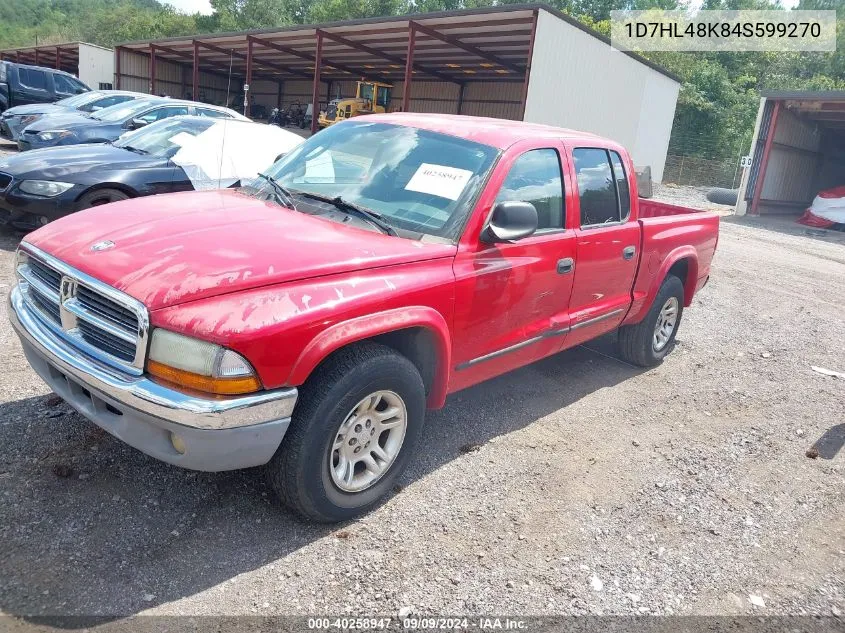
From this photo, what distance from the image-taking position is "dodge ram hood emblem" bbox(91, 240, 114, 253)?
9.46 feet

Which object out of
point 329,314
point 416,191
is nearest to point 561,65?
point 416,191

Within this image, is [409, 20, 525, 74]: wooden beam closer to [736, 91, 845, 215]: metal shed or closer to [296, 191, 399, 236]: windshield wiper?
[736, 91, 845, 215]: metal shed

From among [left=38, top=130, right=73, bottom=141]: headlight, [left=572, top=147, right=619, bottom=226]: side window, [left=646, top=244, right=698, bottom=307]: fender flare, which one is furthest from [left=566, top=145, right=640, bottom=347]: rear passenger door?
[left=38, top=130, right=73, bottom=141]: headlight

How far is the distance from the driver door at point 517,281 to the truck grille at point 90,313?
1538mm

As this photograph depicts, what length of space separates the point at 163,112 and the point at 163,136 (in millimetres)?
4731

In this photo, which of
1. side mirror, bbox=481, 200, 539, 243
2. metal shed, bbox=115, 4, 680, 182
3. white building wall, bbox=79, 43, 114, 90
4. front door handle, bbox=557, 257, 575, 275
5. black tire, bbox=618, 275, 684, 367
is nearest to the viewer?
side mirror, bbox=481, 200, 539, 243

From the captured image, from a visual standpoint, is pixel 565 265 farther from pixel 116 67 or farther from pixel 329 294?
pixel 116 67

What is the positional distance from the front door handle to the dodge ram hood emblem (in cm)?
251

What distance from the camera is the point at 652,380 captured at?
5.57 meters

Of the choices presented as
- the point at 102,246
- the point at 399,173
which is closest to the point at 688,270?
the point at 399,173

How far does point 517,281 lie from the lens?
12.1 ft

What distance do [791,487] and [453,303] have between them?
8.26ft

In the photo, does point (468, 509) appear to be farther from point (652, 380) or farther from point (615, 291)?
point (652, 380)

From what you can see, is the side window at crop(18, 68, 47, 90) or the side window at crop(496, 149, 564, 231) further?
the side window at crop(18, 68, 47, 90)
